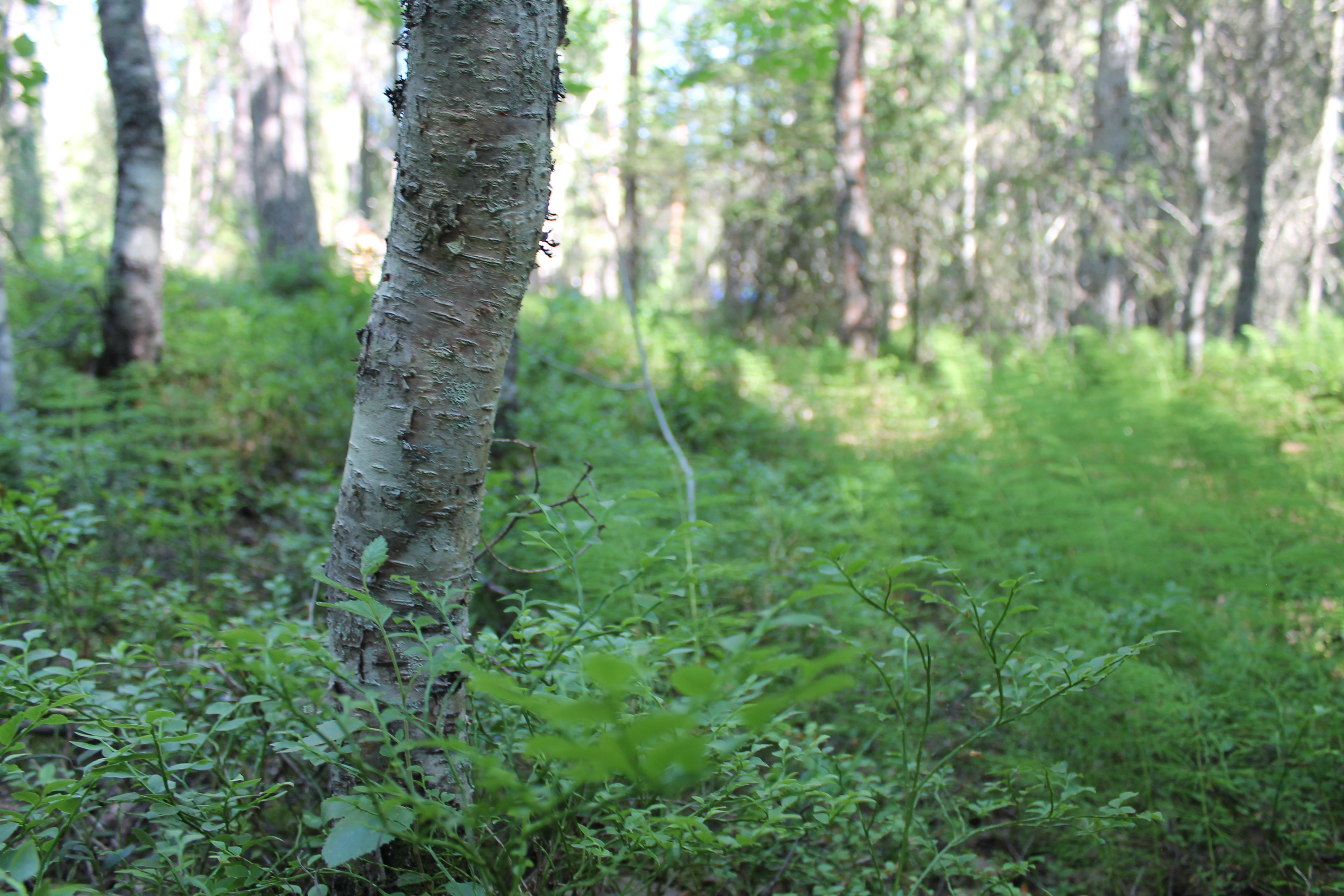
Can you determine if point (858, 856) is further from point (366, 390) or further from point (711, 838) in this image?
point (366, 390)

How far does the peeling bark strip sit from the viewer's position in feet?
4.56

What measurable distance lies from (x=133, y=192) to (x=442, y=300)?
504 centimetres

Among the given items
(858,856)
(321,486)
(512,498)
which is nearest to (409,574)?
(858,856)

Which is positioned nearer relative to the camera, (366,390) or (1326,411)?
(366,390)

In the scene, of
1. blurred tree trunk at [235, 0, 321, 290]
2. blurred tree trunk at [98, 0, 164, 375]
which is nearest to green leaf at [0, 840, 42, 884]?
blurred tree trunk at [98, 0, 164, 375]

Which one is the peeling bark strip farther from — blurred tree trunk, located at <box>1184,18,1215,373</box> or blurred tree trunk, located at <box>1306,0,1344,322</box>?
blurred tree trunk, located at <box>1306,0,1344,322</box>

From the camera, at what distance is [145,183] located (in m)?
5.09

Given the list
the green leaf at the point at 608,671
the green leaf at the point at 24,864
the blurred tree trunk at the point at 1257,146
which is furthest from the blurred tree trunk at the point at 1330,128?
the green leaf at the point at 24,864

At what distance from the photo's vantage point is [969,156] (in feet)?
35.3

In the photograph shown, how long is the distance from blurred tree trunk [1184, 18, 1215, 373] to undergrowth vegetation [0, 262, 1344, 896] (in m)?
2.49

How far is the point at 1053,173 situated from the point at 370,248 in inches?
334

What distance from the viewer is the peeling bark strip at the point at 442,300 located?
139 cm

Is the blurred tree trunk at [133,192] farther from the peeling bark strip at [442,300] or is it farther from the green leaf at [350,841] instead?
the green leaf at [350,841]

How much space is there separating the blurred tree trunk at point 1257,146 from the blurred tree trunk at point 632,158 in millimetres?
7170
